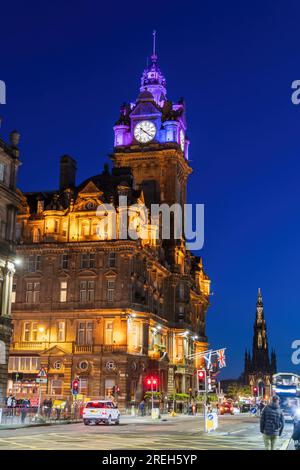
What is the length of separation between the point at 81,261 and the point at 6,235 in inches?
1141

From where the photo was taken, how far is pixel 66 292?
88312 millimetres

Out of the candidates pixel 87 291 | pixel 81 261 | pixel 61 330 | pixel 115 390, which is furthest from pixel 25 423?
pixel 81 261

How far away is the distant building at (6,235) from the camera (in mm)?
57438

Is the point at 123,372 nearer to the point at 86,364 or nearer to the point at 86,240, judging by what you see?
the point at 86,364

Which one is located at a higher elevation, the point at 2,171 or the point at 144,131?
the point at 144,131

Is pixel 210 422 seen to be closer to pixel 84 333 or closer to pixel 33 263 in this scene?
pixel 84 333

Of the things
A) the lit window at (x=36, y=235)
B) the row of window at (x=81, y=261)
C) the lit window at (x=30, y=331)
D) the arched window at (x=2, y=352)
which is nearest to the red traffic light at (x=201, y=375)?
the arched window at (x=2, y=352)

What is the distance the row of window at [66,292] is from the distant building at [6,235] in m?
27.9

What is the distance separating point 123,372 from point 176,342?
2633 cm

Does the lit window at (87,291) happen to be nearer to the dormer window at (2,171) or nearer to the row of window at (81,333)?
the row of window at (81,333)

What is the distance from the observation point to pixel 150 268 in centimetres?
9719

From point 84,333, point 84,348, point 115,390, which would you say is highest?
point 84,333

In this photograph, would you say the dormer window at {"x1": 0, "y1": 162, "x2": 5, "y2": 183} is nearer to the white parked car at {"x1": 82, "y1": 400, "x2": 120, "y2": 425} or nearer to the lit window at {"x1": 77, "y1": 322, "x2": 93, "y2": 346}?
the white parked car at {"x1": 82, "y1": 400, "x2": 120, "y2": 425}
